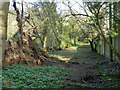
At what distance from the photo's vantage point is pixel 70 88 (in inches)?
214

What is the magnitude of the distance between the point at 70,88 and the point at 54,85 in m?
0.56

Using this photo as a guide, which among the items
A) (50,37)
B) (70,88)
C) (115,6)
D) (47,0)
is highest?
(47,0)

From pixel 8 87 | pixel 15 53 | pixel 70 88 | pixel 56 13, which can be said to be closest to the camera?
pixel 8 87

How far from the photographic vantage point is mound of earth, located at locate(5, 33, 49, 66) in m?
9.02

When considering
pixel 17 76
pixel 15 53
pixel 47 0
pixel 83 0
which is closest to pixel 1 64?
pixel 17 76

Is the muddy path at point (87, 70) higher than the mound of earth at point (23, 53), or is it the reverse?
the mound of earth at point (23, 53)

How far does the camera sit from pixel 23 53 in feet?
32.2

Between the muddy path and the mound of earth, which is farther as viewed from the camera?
the mound of earth

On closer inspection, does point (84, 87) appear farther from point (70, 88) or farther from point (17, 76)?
point (17, 76)

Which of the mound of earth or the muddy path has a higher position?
the mound of earth

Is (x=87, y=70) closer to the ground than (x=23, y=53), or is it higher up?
closer to the ground

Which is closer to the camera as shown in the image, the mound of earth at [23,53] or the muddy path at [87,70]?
the muddy path at [87,70]

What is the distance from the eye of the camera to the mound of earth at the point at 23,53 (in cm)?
902

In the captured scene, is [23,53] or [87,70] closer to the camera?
[87,70]
